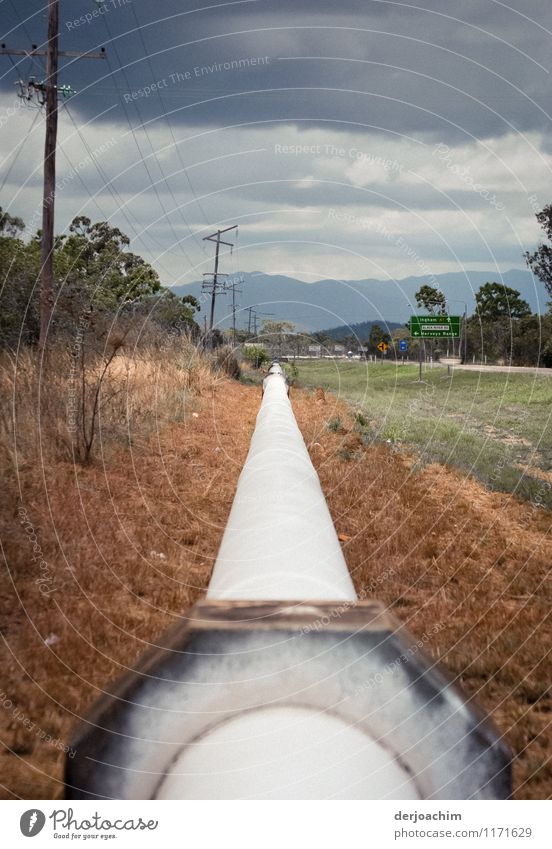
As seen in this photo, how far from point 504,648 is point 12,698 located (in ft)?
7.86

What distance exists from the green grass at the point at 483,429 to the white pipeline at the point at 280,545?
501 centimetres

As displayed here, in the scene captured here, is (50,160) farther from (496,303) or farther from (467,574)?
(496,303)

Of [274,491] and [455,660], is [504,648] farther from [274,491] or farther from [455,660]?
[274,491]

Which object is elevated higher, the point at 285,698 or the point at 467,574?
the point at 285,698

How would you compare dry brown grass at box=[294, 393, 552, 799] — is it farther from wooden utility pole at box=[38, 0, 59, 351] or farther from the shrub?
the shrub

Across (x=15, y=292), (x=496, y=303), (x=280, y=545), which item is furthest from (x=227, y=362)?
(x=496, y=303)

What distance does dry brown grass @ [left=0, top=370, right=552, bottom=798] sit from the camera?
3.00 meters

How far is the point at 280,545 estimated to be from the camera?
2359 millimetres

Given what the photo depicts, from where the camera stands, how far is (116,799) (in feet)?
5.06

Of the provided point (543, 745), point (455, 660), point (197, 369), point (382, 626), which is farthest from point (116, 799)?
point (197, 369)

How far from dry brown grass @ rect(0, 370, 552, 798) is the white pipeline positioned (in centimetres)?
96

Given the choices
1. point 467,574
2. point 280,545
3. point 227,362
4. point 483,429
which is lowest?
point 467,574

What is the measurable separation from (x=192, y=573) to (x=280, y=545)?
2.53m

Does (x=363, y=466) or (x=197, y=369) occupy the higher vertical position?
(x=197, y=369)
